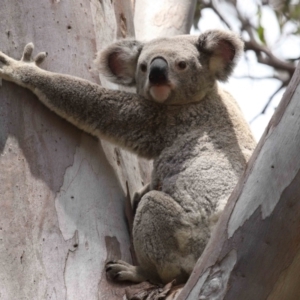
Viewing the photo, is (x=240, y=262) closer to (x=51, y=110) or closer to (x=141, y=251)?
(x=141, y=251)

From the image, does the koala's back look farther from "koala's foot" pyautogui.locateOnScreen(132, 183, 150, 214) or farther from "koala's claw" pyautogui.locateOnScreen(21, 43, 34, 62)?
"koala's claw" pyautogui.locateOnScreen(21, 43, 34, 62)

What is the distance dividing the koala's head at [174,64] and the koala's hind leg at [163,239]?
918 mm

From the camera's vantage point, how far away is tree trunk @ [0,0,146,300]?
332 centimetres

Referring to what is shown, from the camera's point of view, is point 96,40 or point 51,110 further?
point 96,40

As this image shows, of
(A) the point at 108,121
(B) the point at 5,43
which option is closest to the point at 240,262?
(A) the point at 108,121

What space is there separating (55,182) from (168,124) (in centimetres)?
106

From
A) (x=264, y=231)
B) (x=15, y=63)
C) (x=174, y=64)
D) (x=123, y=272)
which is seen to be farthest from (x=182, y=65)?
(x=264, y=231)

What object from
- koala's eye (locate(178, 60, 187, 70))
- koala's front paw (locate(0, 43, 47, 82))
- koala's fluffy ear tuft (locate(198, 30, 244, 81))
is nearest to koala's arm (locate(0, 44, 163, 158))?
koala's front paw (locate(0, 43, 47, 82))

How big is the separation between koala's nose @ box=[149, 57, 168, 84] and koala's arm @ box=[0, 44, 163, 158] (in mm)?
241

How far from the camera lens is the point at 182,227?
3.69 m

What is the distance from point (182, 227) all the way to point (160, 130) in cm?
88

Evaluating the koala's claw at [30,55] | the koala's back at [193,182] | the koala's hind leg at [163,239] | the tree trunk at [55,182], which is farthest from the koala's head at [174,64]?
the koala's hind leg at [163,239]

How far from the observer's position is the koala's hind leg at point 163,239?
3578 millimetres

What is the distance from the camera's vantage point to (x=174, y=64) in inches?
171
